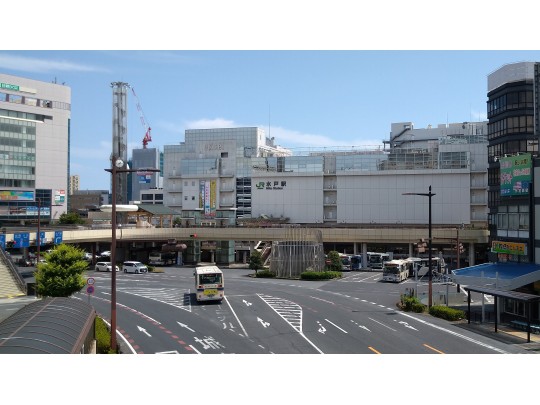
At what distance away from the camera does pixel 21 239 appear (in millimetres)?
56594

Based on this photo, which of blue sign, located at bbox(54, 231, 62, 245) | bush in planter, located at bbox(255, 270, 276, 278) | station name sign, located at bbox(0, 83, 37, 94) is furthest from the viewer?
station name sign, located at bbox(0, 83, 37, 94)

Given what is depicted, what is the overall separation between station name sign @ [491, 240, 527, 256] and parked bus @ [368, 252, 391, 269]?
1198 inches

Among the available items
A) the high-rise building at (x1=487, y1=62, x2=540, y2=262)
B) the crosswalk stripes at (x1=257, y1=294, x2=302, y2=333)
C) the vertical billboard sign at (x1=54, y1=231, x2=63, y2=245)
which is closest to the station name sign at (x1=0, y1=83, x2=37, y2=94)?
the vertical billboard sign at (x1=54, y1=231, x2=63, y2=245)

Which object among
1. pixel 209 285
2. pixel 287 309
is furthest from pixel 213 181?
pixel 287 309

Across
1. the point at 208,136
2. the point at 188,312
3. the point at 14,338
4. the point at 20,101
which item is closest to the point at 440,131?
the point at 208,136

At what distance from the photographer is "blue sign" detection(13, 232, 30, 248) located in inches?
2199

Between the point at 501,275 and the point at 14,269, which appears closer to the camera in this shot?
the point at 501,275

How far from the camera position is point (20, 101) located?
353 feet

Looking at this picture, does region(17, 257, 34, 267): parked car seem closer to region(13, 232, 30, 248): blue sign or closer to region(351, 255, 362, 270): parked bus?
region(13, 232, 30, 248): blue sign

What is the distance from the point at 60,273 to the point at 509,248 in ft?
98.6

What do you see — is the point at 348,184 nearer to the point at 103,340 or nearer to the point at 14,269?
the point at 14,269

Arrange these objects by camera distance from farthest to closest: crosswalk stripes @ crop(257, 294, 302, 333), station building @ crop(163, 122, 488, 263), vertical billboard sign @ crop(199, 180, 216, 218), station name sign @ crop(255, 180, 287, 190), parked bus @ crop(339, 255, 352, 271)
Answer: vertical billboard sign @ crop(199, 180, 216, 218) < station name sign @ crop(255, 180, 287, 190) < station building @ crop(163, 122, 488, 263) < parked bus @ crop(339, 255, 352, 271) < crosswalk stripes @ crop(257, 294, 302, 333)

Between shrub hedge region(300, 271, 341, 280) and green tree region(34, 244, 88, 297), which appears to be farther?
shrub hedge region(300, 271, 341, 280)

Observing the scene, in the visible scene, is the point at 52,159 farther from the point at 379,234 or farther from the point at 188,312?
the point at 188,312
